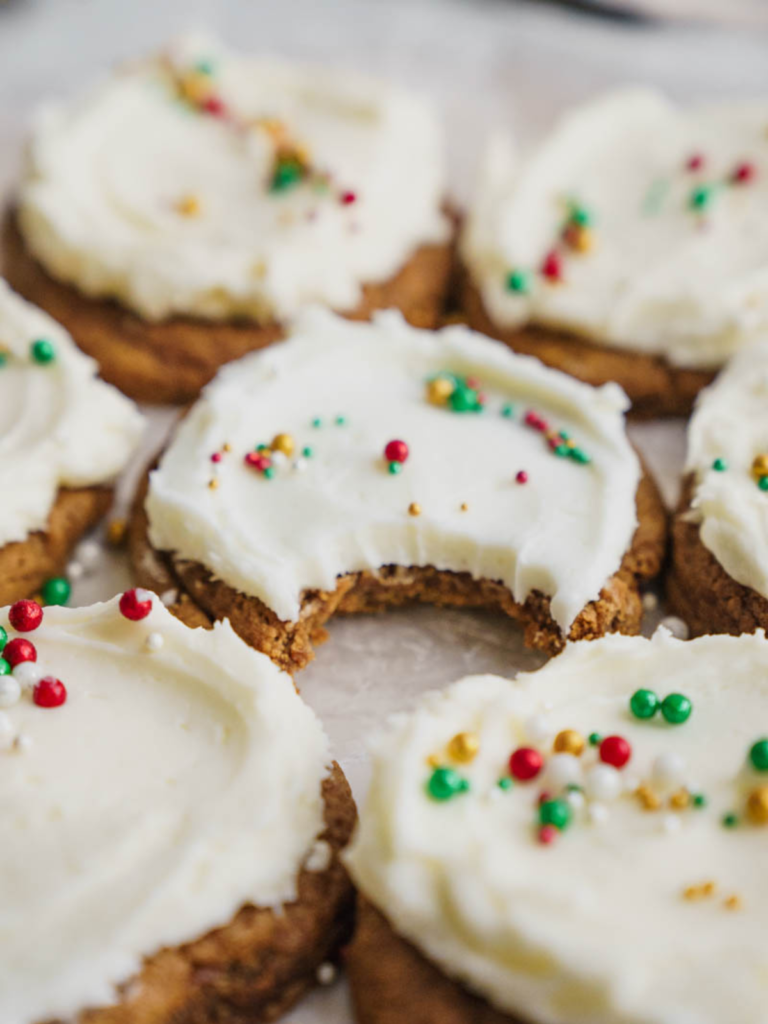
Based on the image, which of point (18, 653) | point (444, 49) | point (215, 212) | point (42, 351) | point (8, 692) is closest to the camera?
point (8, 692)

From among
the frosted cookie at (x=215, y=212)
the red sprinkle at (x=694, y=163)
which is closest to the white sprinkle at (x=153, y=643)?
the frosted cookie at (x=215, y=212)

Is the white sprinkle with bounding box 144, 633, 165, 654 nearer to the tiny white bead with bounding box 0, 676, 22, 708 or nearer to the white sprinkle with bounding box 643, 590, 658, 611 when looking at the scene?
the tiny white bead with bounding box 0, 676, 22, 708

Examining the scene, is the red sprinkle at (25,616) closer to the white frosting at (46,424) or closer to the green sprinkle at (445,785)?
the white frosting at (46,424)

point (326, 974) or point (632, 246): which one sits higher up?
point (632, 246)

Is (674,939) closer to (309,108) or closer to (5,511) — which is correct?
(5,511)

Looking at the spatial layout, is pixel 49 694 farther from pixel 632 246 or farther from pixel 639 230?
pixel 639 230

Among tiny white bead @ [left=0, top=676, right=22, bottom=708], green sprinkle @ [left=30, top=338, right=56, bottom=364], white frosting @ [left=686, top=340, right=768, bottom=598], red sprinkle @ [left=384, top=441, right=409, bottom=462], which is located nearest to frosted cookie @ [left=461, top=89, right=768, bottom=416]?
white frosting @ [left=686, top=340, right=768, bottom=598]

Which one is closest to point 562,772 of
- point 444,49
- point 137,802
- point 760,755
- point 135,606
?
point 760,755
